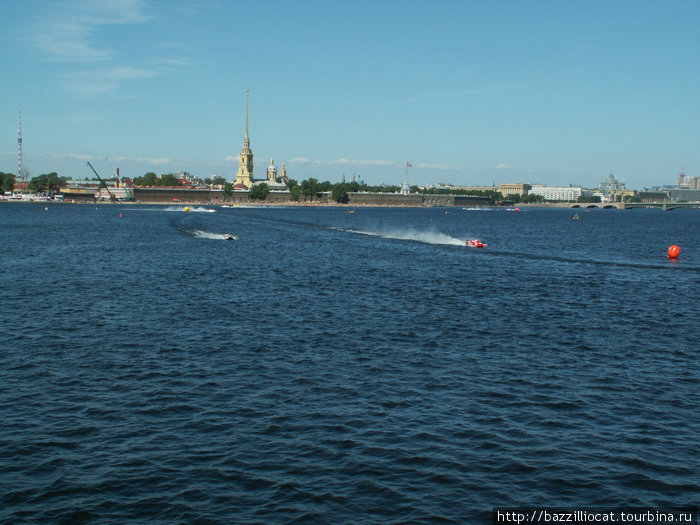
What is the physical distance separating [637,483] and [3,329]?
95.4 ft

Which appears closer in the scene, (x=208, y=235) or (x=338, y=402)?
(x=338, y=402)

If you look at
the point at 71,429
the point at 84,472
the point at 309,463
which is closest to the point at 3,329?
the point at 71,429

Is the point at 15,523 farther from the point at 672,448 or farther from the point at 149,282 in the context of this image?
the point at 149,282

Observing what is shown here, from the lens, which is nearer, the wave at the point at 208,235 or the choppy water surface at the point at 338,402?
the choppy water surface at the point at 338,402

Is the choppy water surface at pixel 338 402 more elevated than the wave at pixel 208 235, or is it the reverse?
the wave at pixel 208 235

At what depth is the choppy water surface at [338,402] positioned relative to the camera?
53.0ft

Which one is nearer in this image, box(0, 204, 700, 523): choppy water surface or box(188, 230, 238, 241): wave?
box(0, 204, 700, 523): choppy water surface

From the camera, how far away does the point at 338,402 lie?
73.3 ft

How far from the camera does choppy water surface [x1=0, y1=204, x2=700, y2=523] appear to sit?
53.0ft

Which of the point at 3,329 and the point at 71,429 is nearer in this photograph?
the point at 71,429

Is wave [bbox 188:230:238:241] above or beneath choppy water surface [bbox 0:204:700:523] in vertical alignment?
above

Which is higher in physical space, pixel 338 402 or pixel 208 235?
pixel 208 235

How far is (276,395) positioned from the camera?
→ 22.9 m

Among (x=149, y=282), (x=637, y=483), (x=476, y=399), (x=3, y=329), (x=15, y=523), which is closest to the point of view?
(x=15, y=523)
